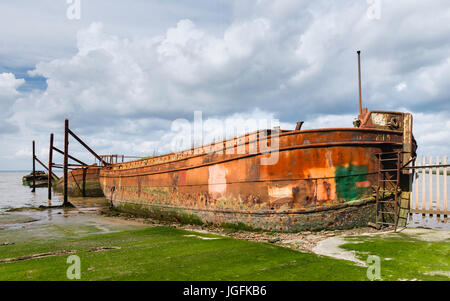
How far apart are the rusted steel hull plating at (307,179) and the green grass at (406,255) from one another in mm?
1212

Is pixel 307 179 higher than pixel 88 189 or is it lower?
higher

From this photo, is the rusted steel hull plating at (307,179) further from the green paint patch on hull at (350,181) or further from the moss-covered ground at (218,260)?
the moss-covered ground at (218,260)

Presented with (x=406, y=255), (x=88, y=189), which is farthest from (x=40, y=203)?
(x=406, y=255)

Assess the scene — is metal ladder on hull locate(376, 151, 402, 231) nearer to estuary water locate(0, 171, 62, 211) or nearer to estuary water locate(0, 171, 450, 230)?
estuary water locate(0, 171, 450, 230)

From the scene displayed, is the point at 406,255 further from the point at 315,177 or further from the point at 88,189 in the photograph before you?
the point at 88,189

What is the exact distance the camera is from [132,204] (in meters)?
16.2

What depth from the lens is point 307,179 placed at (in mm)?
8078

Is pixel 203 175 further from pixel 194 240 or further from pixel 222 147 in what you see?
pixel 194 240

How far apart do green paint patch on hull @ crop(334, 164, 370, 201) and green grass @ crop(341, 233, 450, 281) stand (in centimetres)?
127

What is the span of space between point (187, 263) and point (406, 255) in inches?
166

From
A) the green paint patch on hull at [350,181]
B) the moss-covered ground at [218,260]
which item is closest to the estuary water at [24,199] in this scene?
the moss-covered ground at [218,260]

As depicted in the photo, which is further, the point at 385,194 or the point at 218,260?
the point at 385,194

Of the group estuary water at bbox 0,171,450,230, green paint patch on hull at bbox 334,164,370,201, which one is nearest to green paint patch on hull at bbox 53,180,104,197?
estuary water at bbox 0,171,450,230
